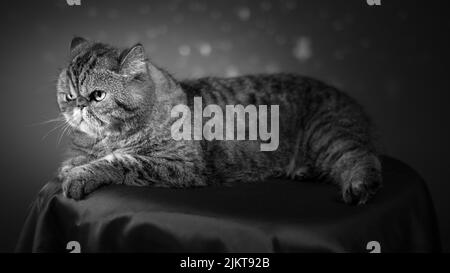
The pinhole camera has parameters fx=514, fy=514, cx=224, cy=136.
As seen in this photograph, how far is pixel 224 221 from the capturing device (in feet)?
4.86

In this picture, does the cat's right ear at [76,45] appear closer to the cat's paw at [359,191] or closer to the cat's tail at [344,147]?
the cat's tail at [344,147]

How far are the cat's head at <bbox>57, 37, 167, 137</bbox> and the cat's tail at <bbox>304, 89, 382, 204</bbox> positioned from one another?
0.69m

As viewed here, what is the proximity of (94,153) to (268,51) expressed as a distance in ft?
3.46

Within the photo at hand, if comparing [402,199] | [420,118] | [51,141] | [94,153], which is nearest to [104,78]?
[94,153]

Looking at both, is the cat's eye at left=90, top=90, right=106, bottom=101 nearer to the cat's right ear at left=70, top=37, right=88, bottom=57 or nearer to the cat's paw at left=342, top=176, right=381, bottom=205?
the cat's right ear at left=70, top=37, right=88, bottom=57

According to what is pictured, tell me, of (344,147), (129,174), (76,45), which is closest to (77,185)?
(129,174)

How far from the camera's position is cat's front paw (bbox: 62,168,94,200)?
1.63 m

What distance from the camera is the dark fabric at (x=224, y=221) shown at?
1.46m

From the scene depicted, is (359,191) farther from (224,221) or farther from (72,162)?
(72,162)

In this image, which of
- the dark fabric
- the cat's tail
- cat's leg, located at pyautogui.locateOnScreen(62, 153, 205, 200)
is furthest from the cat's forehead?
the cat's tail

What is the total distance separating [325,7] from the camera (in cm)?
248

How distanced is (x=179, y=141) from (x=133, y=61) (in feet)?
1.09

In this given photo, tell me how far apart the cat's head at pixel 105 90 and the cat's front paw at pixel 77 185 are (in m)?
0.20

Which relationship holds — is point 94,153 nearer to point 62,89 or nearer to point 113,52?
point 62,89
